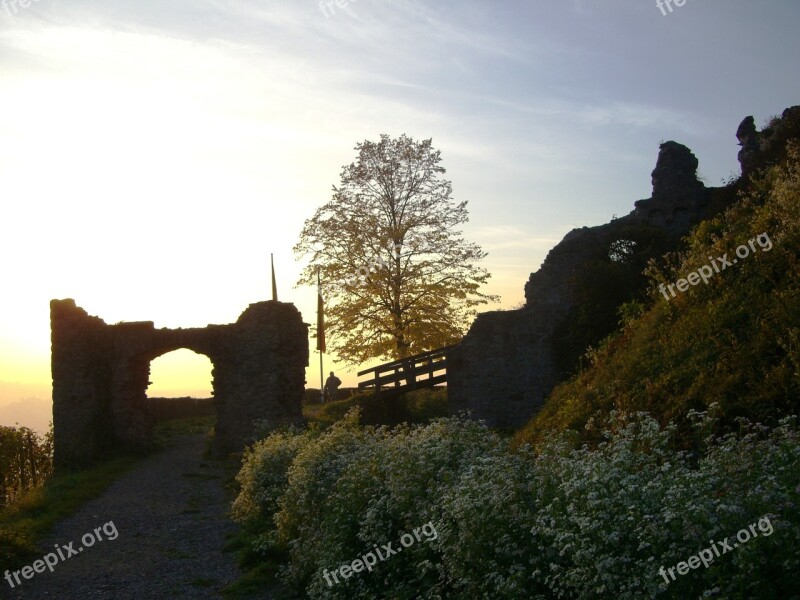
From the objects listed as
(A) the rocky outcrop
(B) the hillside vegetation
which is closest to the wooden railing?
(A) the rocky outcrop

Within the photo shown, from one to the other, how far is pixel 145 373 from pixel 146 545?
1400 cm

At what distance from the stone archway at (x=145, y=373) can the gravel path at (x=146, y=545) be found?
399 cm

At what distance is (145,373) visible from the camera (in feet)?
84.1

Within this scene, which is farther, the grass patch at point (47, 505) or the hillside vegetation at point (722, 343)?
the grass patch at point (47, 505)

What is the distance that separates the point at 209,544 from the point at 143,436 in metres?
13.5

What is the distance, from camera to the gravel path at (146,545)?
392 inches

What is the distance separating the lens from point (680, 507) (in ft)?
15.9

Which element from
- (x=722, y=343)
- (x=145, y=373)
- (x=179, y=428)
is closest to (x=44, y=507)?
(x=145, y=373)

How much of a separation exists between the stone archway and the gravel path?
399cm

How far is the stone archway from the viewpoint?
23.4 metres

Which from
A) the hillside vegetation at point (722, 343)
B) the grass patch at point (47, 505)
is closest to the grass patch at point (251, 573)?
the grass patch at point (47, 505)

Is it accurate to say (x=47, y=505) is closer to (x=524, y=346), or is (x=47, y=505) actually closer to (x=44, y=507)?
(x=44, y=507)

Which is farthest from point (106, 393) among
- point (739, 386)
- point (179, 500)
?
point (739, 386)

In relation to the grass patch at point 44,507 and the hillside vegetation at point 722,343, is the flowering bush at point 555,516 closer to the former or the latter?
the hillside vegetation at point 722,343
